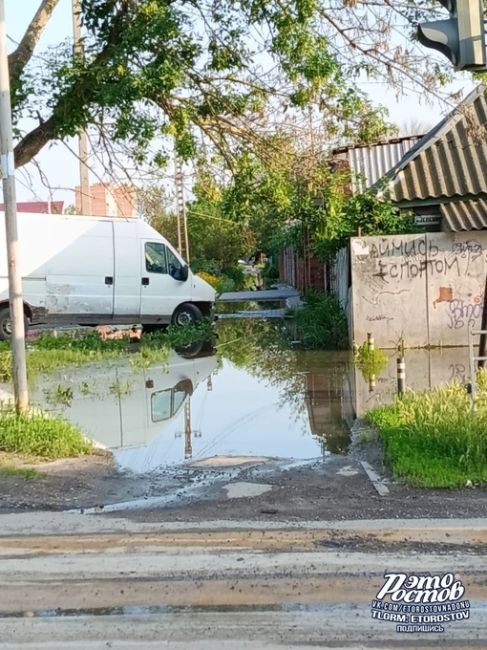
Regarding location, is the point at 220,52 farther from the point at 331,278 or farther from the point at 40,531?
the point at 331,278

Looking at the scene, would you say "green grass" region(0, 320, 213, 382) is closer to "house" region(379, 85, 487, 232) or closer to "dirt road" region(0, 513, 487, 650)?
"house" region(379, 85, 487, 232)

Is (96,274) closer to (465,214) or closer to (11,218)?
(465,214)

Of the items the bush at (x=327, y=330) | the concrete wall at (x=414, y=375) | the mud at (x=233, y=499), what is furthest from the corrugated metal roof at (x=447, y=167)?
the mud at (x=233, y=499)

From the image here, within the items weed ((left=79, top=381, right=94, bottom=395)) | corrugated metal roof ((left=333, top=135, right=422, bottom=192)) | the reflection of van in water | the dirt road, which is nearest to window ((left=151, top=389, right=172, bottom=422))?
the reflection of van in water

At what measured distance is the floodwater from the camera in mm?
9367

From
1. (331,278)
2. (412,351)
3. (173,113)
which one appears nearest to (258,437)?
(173,113)

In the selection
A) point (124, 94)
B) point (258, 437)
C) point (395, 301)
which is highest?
point (124, 94)

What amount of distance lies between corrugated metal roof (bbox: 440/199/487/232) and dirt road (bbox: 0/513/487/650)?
10925 millimetres

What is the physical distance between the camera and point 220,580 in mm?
4805

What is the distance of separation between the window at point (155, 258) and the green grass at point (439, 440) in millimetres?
12111

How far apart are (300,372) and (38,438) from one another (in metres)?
7.00

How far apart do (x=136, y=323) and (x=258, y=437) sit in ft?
36.2

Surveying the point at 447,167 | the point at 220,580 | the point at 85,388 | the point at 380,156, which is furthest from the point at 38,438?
the point at 380,156

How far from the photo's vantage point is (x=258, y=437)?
9.86 meters
